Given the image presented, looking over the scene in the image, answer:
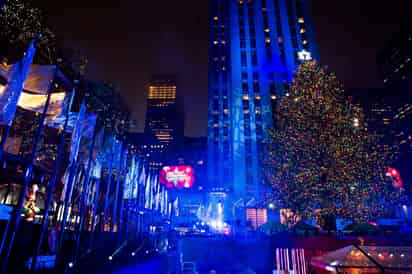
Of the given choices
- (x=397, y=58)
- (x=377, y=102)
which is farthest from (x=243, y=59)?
(x=397, y=58)

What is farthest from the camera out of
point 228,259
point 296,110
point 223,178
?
point 223,178

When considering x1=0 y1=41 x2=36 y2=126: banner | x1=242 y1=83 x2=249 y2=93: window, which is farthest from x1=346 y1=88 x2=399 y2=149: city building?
x1=0 y1=41 x2=36 y2=126: banner

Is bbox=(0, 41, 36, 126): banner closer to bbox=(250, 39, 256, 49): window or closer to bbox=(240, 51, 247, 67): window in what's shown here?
bbox=(240, 51, 247, 67): window

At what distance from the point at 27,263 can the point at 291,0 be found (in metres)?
69.4

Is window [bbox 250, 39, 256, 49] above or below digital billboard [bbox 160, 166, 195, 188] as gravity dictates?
above

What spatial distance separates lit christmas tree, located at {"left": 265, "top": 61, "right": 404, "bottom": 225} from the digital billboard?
30.3 m

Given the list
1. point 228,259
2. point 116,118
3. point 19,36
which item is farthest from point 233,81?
point 19,36

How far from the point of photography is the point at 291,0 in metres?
59.5

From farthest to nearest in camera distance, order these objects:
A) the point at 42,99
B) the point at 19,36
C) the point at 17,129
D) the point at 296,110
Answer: the point at 296,110 → the point at 17,129 → the point at 19,36 → the point at 42,99

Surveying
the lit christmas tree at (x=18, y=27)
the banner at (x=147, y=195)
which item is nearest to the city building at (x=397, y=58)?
the banner at (x=147, y=195)

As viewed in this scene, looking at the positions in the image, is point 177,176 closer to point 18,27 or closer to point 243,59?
point 243,59

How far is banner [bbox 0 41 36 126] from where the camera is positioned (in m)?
7.75

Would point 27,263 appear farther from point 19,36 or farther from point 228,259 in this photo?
point 228,259

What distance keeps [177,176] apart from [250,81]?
2654cm
